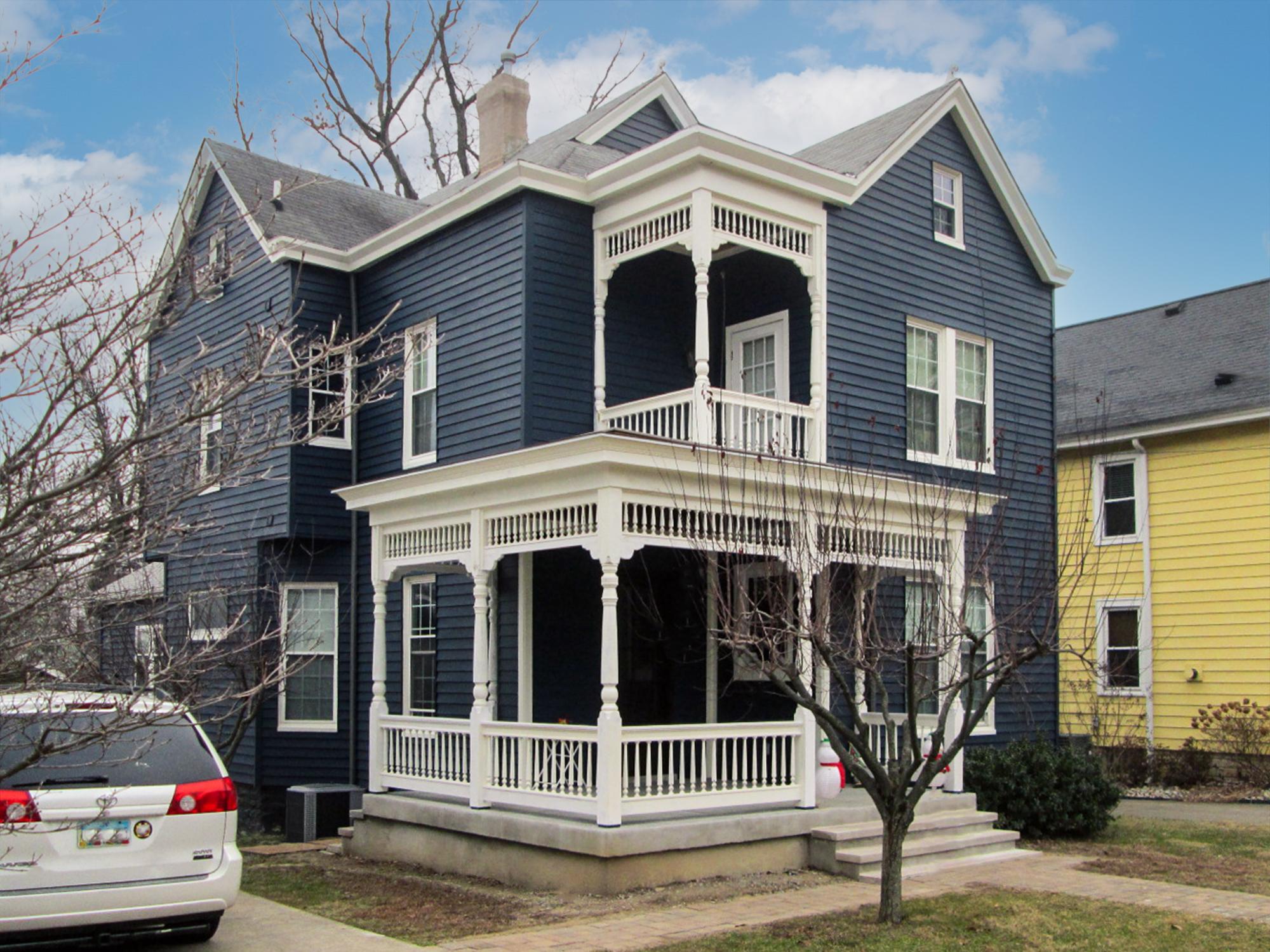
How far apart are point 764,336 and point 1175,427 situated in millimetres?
9012

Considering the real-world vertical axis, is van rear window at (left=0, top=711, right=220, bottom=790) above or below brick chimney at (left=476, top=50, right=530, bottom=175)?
below

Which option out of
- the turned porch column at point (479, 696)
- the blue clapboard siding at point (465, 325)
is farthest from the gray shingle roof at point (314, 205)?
the turned porch column at point (479, 696)

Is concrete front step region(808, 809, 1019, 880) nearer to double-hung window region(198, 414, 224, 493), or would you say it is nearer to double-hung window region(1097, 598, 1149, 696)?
double-hung window region(198, 414, 224, 493)

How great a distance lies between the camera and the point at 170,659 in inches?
225

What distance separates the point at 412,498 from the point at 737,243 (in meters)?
4.42

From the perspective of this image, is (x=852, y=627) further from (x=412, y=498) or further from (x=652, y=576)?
(x=412, y=498)

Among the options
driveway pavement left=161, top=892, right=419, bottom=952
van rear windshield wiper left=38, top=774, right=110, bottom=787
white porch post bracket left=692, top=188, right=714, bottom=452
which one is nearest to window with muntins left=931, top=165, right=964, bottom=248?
white porch post bracket left=692, top=188, right=714, bottom=452

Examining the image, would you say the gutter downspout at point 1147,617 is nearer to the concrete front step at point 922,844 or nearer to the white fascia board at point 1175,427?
the white fascia board at point 1175,427

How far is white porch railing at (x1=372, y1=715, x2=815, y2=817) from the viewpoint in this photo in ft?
36.5

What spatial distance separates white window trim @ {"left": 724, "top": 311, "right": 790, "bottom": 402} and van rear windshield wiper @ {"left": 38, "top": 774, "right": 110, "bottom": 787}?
894cm

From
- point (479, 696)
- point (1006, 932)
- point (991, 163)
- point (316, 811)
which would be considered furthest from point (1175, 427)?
point (316, 811)

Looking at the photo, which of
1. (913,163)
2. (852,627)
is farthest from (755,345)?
(852,627)

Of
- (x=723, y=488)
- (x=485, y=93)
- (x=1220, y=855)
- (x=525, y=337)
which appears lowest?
(x=1220, y=855)

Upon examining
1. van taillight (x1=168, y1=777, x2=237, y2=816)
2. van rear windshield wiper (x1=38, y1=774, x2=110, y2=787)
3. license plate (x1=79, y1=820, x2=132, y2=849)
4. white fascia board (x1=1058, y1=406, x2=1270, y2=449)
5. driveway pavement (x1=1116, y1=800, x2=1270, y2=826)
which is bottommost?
driveway pavement (x1=1116, y1=800, x2=1270, y2=826)
